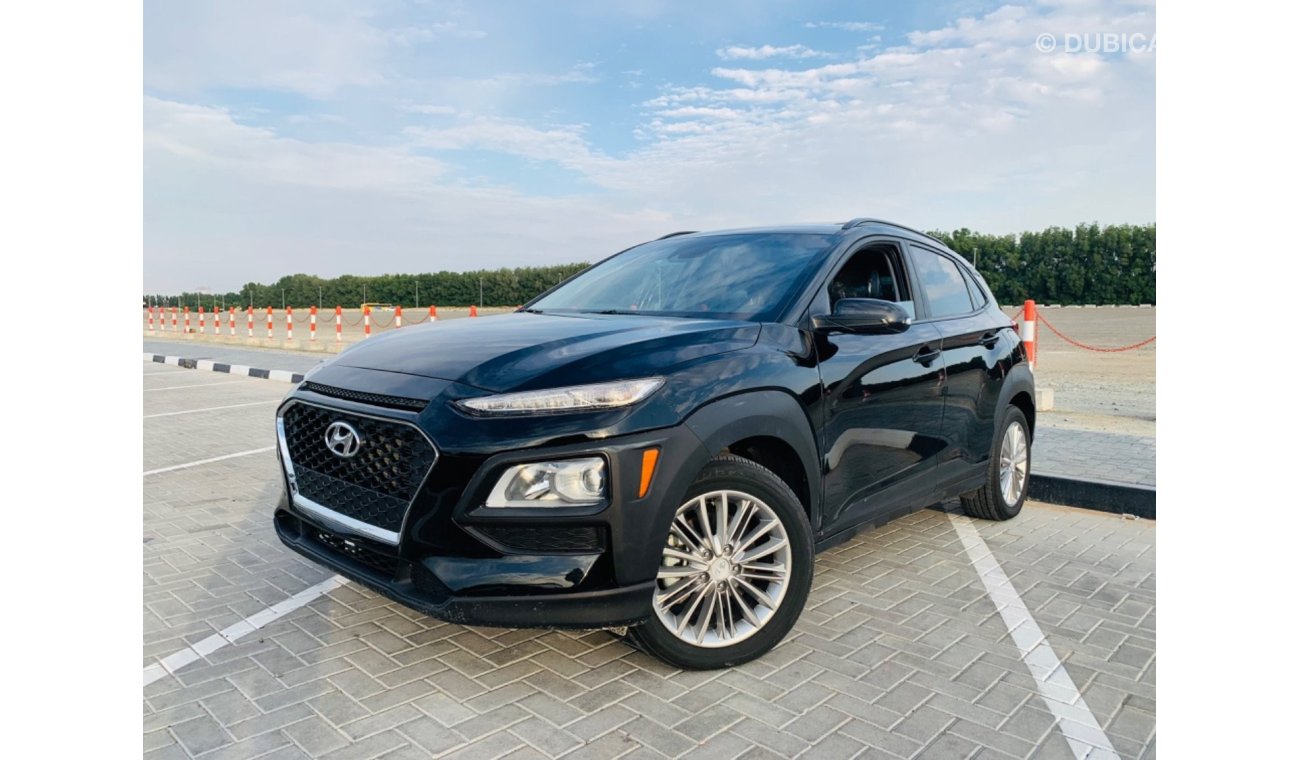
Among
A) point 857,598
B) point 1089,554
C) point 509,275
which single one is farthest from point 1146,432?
point 509,275

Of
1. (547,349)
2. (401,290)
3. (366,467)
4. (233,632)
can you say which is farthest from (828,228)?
(401,290)

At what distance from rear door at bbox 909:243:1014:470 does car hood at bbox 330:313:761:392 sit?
5.23 feet

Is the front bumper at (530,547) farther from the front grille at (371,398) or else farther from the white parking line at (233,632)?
the white parking line at (233,632)

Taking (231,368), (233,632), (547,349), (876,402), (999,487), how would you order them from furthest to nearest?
(231,368) → (999,487) → (876,402) → (233,632) → (547,349)

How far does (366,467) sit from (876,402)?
7.22ft

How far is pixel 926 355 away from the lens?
4.31 meters

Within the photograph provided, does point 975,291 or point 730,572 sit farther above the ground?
point 975,291

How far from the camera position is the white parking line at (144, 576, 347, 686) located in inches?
127

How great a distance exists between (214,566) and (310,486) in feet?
5.25

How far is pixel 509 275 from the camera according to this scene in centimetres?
5431

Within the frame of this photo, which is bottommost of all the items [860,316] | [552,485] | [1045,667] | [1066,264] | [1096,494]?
[1045,667]

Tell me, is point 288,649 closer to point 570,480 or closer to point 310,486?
point 310,486

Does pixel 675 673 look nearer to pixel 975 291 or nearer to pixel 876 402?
pixel 876 402

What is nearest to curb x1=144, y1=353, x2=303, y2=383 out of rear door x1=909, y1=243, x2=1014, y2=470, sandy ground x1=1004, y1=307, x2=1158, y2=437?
rear door x1=909, y1=243, x2=1014, y2=470
